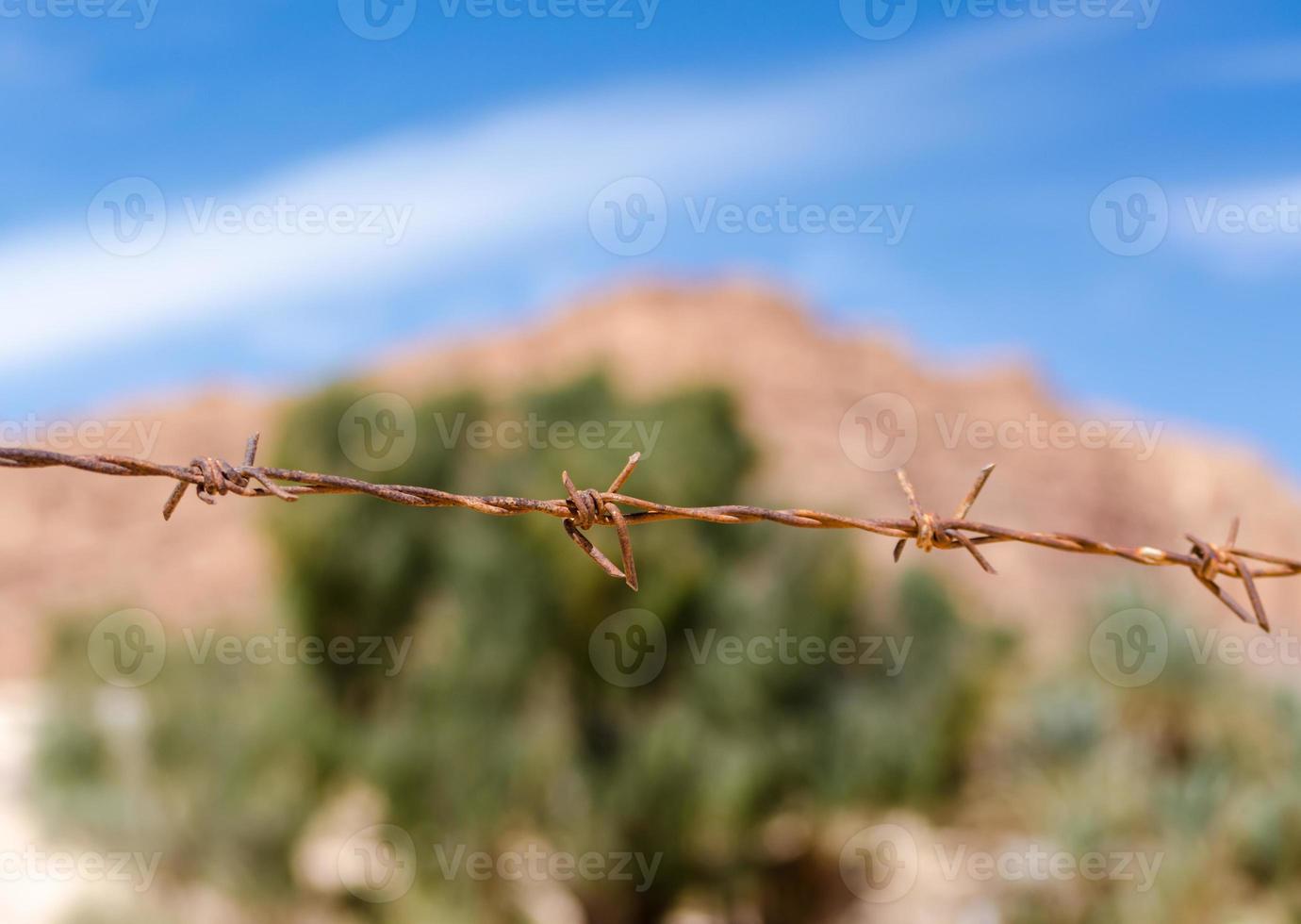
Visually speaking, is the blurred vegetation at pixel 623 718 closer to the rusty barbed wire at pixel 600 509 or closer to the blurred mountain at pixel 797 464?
the rusty barbed wire at pixel 600 509

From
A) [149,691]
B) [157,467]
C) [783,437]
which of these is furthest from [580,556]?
[783,437]

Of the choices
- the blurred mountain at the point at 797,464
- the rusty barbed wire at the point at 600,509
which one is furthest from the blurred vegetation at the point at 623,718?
the blurred mountain at the point at 797,464

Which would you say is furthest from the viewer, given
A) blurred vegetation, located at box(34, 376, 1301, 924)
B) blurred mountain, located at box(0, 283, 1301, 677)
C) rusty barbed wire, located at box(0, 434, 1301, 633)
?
blurred mountain, located at box(0, 283, 1301, 677)

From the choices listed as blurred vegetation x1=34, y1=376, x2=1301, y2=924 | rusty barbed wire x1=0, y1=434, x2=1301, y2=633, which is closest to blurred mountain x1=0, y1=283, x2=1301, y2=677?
blurred vegetation x1=34, y1=376, x2=1301, y2=924

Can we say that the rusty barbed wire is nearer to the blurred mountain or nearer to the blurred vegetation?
the blurred vegetation

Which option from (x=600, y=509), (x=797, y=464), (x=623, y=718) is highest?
(x=797, y=464)

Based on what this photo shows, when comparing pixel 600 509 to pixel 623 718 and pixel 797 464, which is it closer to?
pixel 623 718

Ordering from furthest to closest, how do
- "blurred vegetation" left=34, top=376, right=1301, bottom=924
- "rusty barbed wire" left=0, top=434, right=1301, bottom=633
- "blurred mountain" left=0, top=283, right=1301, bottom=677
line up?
"blurred mountain" left=0, top=283, right=1301, bottom=677 < "blurred vegetation" left=34, top=376, right=1301, bottom=924 < "rusty barbed wire" left=0, top=434, right=1301, bottom=633

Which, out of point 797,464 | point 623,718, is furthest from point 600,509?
point 797,464
